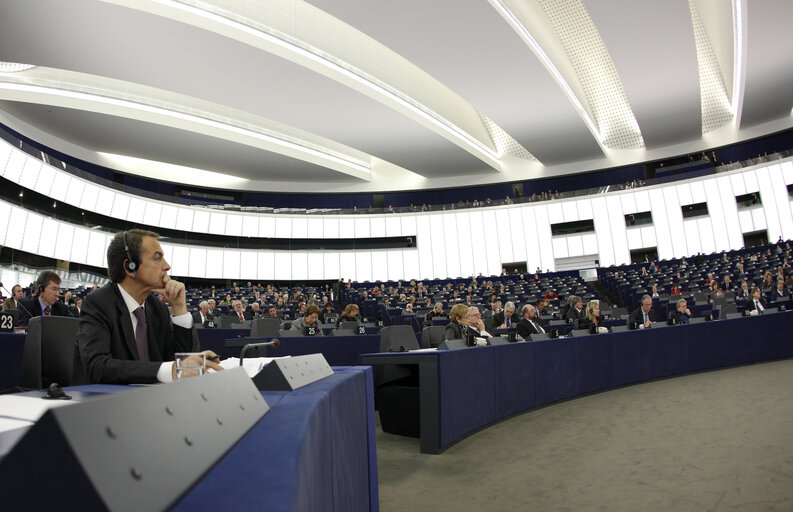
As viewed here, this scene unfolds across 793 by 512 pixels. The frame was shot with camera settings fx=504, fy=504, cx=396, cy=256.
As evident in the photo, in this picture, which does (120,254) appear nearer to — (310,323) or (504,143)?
(310,323)

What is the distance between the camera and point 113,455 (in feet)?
1.65

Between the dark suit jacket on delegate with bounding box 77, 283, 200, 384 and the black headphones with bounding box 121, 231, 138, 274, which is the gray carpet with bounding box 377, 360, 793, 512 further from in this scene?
the black headphones with bounding box 121, 231, 138, 274

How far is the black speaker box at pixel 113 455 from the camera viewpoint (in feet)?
1.48

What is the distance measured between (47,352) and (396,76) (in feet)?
52.3

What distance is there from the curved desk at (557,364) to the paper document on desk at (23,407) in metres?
3.12

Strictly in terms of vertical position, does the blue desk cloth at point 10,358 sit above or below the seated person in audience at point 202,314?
below

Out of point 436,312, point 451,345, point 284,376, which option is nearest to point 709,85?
point 436,312

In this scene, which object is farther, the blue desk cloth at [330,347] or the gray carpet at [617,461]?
the blue desk cloth at [330,347]

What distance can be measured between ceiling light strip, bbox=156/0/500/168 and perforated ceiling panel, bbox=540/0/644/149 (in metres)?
5.04

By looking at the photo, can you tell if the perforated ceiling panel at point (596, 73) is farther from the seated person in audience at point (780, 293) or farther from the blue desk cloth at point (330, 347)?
the blue desk cloth at point (330, 347)

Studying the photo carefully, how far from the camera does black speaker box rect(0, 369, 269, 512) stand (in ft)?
1.48

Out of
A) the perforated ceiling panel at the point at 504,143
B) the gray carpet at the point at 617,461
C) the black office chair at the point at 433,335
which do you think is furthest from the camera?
the perforated ceiling panel at the point at 504,143

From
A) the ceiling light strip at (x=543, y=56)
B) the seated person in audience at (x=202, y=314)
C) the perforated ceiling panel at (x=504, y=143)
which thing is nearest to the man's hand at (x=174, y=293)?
the seated person in audience at (x=202, y=314)

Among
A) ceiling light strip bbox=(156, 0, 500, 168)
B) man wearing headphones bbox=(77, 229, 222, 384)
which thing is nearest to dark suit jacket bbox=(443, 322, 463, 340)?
man wearing headphones bbox=(77, 229, 222, 384)
